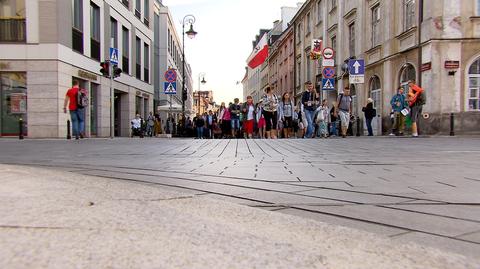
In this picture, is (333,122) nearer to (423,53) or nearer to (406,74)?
(406,74)

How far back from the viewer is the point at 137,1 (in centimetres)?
3081

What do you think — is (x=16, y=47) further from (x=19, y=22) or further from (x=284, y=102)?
(x=284, y=102)

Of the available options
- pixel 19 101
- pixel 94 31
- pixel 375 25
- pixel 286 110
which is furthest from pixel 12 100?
pixel 375 25

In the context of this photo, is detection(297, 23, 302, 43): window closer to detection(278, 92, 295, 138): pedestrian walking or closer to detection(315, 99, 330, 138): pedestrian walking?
detection(315, 99, 330, 138): pedestrian walking

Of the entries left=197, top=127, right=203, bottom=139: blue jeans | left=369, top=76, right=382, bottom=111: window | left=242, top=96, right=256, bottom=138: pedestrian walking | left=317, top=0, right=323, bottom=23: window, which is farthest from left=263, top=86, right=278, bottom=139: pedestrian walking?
left=317, top=0, right=323, bottom=23: window

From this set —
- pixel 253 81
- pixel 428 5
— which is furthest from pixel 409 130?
pixel 253 81

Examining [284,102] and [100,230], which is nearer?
[100,230]

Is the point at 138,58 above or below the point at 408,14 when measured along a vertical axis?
below

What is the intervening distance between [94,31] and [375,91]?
1485 cm

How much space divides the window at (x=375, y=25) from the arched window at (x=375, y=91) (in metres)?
1.93

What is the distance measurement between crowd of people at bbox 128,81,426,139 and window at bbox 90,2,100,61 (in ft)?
20.1

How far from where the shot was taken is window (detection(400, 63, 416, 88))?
2011cm

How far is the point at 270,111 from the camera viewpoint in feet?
51.2

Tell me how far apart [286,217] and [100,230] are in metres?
1.10
